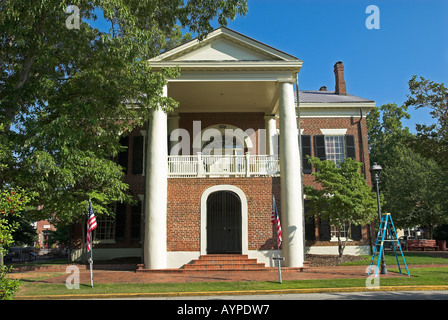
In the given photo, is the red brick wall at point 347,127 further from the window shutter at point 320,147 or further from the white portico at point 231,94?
the white portico at point 231,94

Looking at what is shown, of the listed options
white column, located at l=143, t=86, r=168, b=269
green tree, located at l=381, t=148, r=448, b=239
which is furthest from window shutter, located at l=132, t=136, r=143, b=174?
green tree, located at l=381, t=148, r=448, b=239

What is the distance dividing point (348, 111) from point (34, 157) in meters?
17.8

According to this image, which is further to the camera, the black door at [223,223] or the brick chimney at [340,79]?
the brick chimney at [340,79]

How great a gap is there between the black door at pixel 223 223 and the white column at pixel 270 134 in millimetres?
3896

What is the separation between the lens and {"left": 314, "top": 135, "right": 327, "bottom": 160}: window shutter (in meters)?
22.1

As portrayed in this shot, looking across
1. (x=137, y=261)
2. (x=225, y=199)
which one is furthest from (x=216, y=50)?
(x=137, y=261)

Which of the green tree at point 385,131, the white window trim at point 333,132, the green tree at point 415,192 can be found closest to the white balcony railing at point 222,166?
the white window trim at point 333,132

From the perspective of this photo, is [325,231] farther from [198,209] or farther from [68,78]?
[68,78]

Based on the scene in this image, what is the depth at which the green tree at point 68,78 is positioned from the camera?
1160 centimetres

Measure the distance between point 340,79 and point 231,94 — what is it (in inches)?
408

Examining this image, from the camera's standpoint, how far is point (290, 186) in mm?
16000

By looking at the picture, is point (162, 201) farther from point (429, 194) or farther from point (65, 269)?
point (429, 194)

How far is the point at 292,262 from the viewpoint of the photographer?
1536cm

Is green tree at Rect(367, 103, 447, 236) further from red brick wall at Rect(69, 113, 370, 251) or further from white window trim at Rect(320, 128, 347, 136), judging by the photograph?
red brick wall at Rect(69, 113, 370, 251)
